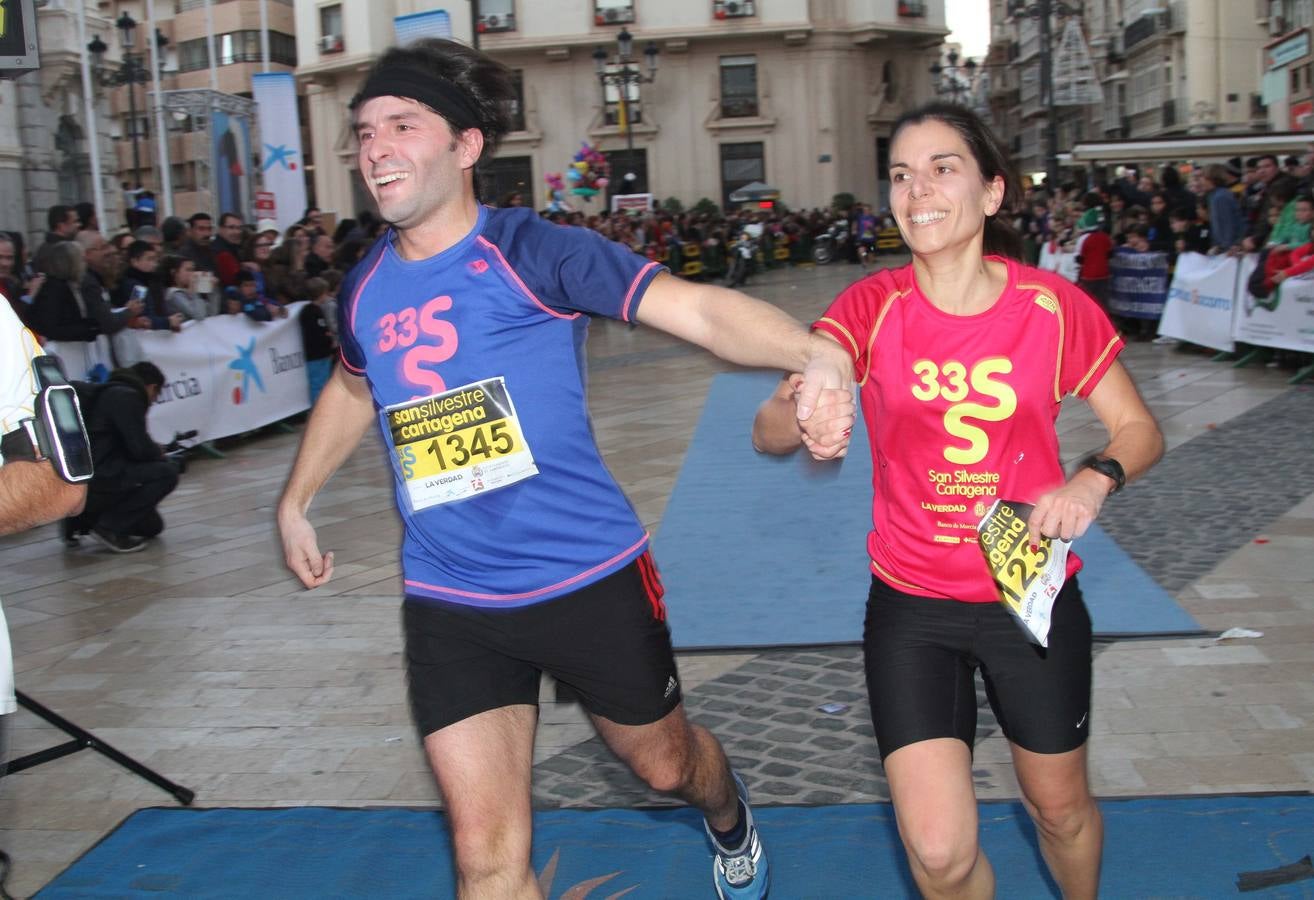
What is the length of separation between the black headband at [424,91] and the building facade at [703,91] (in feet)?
157

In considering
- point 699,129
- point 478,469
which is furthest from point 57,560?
point 699,129

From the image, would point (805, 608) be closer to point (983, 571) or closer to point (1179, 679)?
point (1179, 679)

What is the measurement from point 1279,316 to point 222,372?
10005 millimetres

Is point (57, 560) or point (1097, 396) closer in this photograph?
point (1097, 396)

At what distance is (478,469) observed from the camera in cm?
304

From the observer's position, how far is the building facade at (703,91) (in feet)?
166

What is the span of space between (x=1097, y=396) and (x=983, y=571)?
0.48 metres

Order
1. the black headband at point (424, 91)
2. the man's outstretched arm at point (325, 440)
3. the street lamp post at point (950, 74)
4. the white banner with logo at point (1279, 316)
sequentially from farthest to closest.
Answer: the street lamp post at point (950, 74)
the white banner with logo at point (1279, 316)
the man's outstretched arm at point (325, 440)
the black headband at point (424, 91)

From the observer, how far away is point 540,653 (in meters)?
3.08

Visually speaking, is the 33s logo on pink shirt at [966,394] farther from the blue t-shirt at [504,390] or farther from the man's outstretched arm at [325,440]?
the man's outstretched arm at [325,440]

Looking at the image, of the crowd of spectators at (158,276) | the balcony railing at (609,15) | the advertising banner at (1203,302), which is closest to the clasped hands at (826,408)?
the crowd of spectators at (158,276)

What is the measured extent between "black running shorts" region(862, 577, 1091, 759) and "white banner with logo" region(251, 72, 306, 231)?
18082 millimetres

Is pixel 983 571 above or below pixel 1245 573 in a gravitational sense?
above

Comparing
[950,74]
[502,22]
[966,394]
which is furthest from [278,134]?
[950,74]
